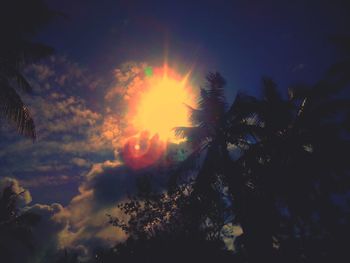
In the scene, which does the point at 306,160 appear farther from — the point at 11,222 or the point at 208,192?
the point at 11,222

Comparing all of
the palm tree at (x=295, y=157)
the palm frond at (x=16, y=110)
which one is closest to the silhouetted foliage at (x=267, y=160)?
the palm tree at (x=295, y=157)

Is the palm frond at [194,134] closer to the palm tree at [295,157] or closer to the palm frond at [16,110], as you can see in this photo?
the palm tree at [295,157]

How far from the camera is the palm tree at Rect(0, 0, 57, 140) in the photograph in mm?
7926

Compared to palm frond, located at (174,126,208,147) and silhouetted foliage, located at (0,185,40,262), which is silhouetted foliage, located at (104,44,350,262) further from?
silhouetted foliage, located at (0,185,40,262)

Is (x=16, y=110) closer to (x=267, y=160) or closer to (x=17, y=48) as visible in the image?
(x=17, y=48)

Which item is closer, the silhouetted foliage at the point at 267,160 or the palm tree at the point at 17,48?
the palm tree at the point at 17,48

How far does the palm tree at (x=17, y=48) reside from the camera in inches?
312

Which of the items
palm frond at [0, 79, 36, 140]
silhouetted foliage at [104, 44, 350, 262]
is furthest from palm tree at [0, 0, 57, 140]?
silhouetted foliage at [104, 44, 350, 262]

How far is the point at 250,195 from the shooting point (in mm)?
11992

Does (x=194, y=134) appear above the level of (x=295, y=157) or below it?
above

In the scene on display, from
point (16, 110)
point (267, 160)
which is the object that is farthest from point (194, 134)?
point (16, 110)

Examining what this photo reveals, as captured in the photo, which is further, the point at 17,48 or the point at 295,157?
the point at 295,157

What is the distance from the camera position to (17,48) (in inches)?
341

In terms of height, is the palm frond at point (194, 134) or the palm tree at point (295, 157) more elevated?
the palm frond at point (194, 134)
